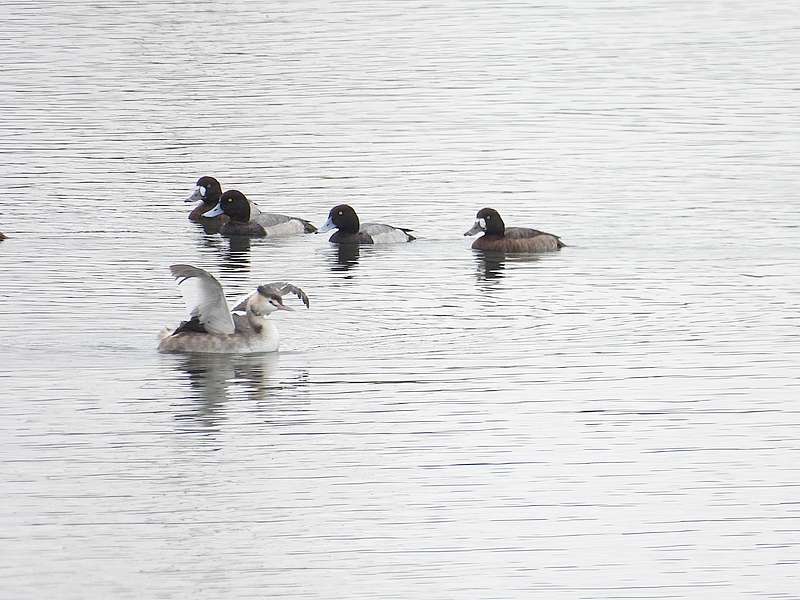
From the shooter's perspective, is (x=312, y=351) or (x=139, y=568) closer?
(x=139, y=568)

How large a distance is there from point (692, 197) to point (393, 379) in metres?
15.2

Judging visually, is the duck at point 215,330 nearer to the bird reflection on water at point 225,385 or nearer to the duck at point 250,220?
the bird reflection on water at point 225,385

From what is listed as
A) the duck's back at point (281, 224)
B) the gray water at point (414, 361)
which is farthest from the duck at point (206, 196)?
the duck's back at point (281, 224)

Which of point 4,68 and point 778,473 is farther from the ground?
point 4,68

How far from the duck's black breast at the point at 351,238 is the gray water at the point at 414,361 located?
303 mm

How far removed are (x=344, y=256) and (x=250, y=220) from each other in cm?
311

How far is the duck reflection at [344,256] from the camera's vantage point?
2686cm

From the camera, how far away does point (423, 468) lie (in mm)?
15617

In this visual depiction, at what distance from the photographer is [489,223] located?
28.2m

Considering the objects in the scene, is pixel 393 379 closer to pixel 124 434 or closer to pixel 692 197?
pixel 124 434

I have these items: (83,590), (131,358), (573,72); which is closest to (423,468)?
(83,590)

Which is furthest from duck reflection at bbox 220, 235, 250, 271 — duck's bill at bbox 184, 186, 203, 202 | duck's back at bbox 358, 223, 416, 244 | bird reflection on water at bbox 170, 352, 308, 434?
bird reflection on water at bbox 170, 352, 308, 434

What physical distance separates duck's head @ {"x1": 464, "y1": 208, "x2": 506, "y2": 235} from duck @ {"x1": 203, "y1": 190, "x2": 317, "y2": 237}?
10.3ft

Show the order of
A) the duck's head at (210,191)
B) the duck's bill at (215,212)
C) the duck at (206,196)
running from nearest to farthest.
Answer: the duck's bill at (215,212) < the duck at (206,196) < the duck's head at (210,191)
